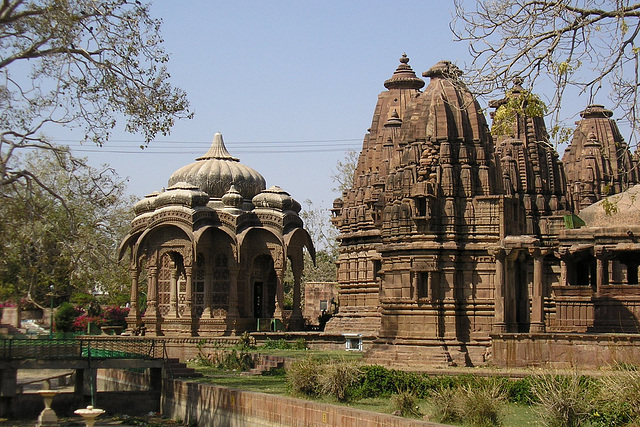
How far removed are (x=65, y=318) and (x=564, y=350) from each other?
29.6m

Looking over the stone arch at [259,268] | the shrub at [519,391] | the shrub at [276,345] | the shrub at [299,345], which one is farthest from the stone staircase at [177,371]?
the stone arch at [259,268]

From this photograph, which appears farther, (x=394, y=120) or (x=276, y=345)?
(x=394, y=120)

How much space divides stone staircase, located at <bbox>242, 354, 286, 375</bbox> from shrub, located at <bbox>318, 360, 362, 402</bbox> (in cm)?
773

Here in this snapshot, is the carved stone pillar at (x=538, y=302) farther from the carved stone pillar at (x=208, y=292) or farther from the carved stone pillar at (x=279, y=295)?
the carved stone pillar at (x=208, y=292)

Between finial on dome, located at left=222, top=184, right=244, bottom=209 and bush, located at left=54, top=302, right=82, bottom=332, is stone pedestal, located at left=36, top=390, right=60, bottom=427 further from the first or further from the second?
bush, located at left=54, top=302, right=82, bottom=332

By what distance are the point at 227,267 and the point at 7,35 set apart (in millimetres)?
21986

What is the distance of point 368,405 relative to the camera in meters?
20.1

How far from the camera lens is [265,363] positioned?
2959 cm

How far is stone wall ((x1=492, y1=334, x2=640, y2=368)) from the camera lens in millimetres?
22328

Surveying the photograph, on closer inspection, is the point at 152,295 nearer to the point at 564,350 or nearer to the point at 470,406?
the point at 564,350

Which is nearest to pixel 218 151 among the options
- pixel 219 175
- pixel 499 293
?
pixel 219 175

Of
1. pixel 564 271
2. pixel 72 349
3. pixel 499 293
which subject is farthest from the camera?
pixel 564 271

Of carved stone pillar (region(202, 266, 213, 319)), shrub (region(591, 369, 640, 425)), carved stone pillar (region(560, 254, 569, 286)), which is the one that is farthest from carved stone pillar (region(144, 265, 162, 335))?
shrub (region(591, 369, 640, 425))

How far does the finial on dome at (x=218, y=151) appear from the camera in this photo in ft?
142
